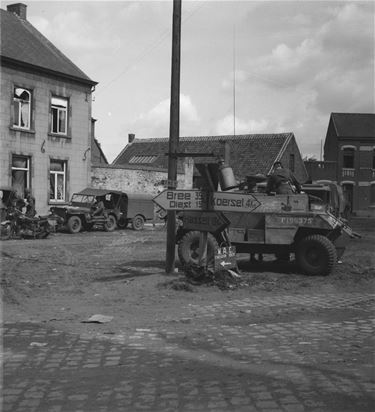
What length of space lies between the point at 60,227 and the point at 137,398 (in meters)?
18.0

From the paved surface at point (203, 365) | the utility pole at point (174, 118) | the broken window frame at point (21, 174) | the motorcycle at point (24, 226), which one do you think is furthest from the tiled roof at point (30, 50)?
the paved surface at point (203, 365)

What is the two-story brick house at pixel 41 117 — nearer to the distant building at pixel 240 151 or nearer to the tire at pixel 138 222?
the tire at pixel 138 222

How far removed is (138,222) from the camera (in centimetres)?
2456

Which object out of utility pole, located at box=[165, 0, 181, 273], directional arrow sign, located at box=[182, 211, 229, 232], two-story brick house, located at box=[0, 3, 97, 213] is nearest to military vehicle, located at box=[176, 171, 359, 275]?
utility pole, located at box=[165, 0, 181, 273]

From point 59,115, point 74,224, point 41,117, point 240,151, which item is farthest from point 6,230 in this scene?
point 240,151

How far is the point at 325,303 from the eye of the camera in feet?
27.3

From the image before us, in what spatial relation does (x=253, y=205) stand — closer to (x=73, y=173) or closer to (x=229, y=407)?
(x=229, y=407)

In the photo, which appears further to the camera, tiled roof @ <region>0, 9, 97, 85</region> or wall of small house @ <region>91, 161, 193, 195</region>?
wall of small house @ <region>91, 161, 193, 195</region>

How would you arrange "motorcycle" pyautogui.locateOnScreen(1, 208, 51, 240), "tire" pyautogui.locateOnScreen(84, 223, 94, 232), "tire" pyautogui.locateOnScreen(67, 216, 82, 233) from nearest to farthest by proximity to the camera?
1. "motorcycle" pyautogui.locateOnScreen(1, 208, 51, 240)
2. "tire" pyautogui.locateOnScreen(67, 216, 82, 233)
3. "tire" pyautogui.locateOnScreen(84, 223, 94, 232)

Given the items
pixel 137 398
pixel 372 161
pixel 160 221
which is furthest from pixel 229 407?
pixel 372 161

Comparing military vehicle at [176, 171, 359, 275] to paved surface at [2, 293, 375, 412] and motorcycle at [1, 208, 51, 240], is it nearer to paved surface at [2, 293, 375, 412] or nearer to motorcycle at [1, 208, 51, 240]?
paved surface at [2, 293, 375, 412]

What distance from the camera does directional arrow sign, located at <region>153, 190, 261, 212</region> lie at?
9445 millimetres

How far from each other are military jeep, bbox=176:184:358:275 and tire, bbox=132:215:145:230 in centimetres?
1312

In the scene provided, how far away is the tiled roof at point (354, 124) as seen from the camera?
51.2m
